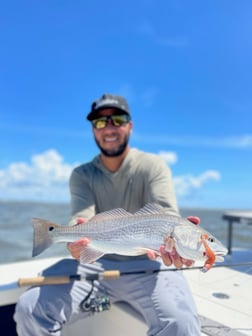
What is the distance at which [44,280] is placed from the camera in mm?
2246

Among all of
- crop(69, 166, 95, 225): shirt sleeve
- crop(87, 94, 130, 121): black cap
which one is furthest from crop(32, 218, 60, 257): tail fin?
crop(87, 94, 130, 121): black cap

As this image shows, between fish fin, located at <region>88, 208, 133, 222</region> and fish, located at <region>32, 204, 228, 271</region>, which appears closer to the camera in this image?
fish, located at <region>32, 204, 228, 271</region>

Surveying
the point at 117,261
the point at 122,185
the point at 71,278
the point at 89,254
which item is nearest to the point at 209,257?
the point at 89,254

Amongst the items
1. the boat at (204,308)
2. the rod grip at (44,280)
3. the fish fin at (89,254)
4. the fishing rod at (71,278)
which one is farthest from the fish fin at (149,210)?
the boat at (204,308)

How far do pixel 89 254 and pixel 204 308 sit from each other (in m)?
1.23

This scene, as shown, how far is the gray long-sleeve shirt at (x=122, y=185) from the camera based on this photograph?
9.04 ft

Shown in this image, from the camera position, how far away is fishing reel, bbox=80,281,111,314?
2357 millimetres

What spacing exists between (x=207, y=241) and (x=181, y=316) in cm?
65

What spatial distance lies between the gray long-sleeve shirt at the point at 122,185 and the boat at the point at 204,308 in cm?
77

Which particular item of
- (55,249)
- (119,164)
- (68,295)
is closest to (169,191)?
(119,164)

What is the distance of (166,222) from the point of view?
1710 millimetres

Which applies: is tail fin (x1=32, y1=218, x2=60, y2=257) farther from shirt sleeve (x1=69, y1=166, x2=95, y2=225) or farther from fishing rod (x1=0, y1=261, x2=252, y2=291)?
shirt sleeve (x1=69, y1=166, x2=95, y2=225)

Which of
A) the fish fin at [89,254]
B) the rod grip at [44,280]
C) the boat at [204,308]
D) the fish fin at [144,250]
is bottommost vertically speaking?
the boat at [204,308]

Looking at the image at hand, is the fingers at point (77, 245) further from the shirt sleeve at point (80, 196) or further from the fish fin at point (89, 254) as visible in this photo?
the shirt sleeve at point (80, 196)
